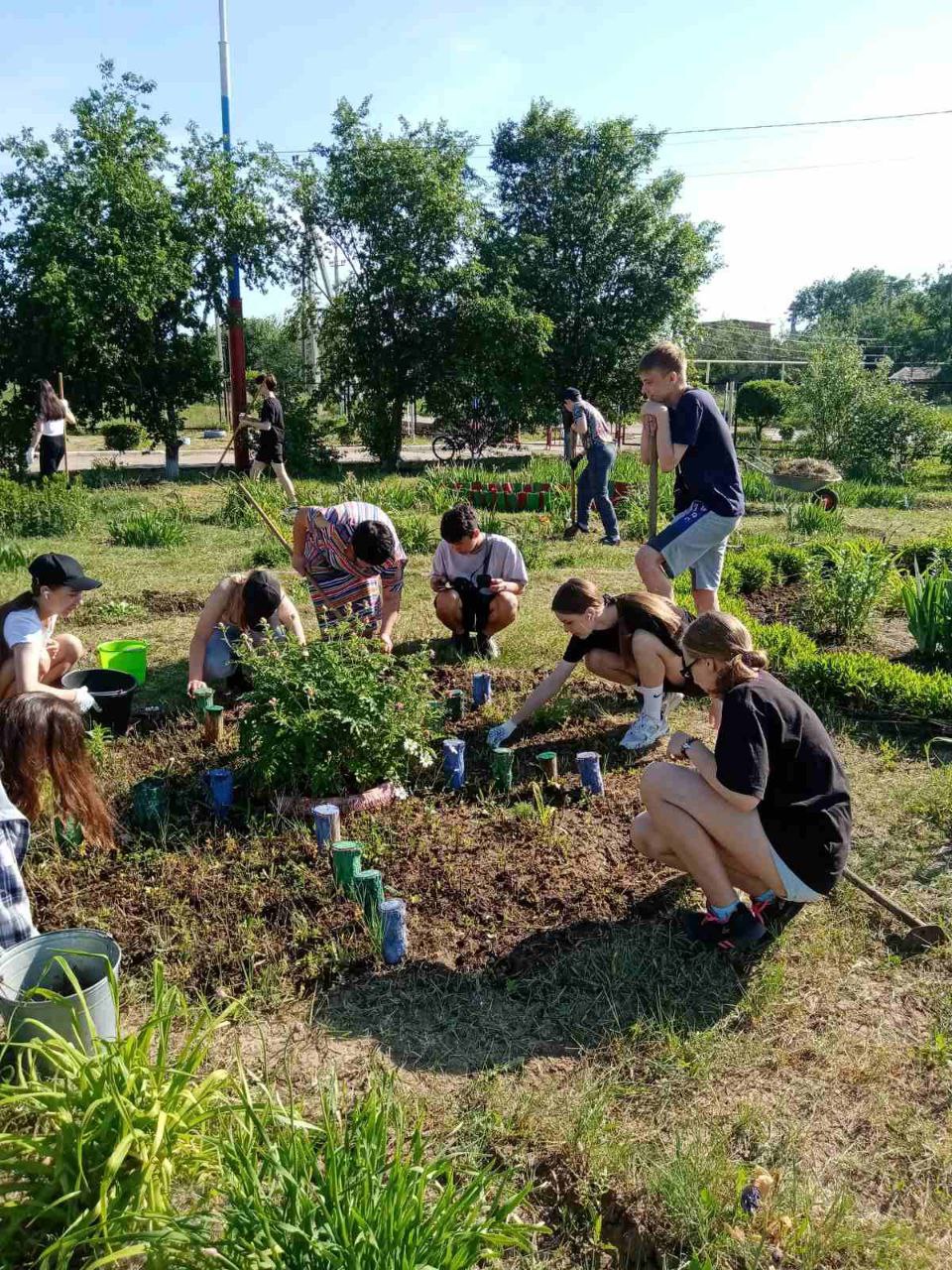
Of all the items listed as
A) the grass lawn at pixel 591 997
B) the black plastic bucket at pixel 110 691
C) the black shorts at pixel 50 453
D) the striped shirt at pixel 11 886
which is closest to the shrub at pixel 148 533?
the black shorts at pixel 50 453

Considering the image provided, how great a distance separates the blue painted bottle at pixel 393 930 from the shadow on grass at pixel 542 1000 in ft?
0.20

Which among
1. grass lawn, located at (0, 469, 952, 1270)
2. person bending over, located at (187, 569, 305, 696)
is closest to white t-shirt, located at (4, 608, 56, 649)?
grass lawn, located at (0, 469, 952, 1270)

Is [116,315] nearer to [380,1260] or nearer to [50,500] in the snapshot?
[50,500]

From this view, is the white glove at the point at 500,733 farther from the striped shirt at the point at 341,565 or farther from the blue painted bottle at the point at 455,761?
the striped shirt at the point at 341,565

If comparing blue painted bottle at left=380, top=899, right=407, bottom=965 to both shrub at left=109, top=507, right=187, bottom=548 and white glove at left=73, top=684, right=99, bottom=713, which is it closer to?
white glove at left=73, top=684, right=99, bottom=713

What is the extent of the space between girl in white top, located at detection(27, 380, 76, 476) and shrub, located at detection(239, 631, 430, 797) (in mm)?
8652

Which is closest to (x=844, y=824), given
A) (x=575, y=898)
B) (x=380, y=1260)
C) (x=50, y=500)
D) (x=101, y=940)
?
(x=575, y=898)

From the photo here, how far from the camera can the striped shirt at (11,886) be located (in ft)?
8.65

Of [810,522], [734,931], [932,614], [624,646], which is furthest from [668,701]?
[810,522]

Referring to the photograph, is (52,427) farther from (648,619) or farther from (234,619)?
(648,619)

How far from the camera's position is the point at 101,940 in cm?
268

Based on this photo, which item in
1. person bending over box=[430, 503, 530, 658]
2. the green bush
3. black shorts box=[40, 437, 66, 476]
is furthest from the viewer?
black shorts box=[40, 437, 66, 476]

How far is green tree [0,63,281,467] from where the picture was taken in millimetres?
13883

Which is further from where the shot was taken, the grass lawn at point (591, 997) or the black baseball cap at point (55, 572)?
the black baseball cap at point (55, 572)
